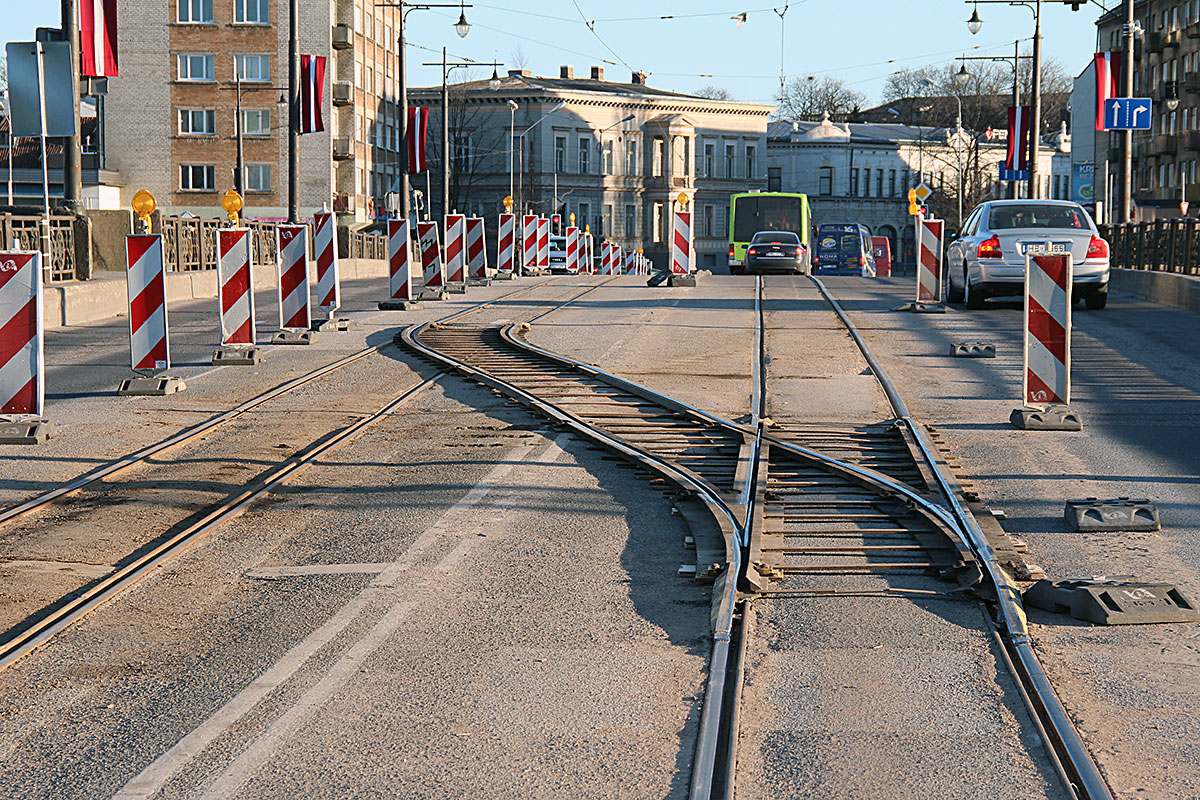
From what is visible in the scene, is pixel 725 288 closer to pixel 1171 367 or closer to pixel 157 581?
pixel 1171 367

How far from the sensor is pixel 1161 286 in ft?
84.7

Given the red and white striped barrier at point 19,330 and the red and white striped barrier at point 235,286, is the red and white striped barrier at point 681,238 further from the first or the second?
the red and white striped barrier at point 19,330

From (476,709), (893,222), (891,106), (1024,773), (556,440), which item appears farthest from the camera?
(891,106)

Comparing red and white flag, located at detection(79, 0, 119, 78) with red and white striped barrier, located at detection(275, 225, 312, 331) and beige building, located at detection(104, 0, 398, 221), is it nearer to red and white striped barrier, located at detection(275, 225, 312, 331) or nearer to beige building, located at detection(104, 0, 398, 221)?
red and white striped barrier, located at detection(275, 225, 312, 331)

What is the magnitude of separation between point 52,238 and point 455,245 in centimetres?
706

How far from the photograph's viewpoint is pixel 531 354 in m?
16.6

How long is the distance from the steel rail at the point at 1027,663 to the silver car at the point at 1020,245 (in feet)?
44.3

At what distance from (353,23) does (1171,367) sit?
6939cm

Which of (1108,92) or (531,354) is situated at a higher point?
(1108,92)

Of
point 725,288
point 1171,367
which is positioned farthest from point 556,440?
point 725,288

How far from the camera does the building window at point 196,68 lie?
7906cm

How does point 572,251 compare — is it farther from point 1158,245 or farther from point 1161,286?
point 1161,286

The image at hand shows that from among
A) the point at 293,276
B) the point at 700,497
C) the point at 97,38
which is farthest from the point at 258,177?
the point at 700,497

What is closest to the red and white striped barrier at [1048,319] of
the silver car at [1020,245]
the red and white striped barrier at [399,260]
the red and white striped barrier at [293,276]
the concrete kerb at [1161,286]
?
the red and white striped barrier at [293,276]
